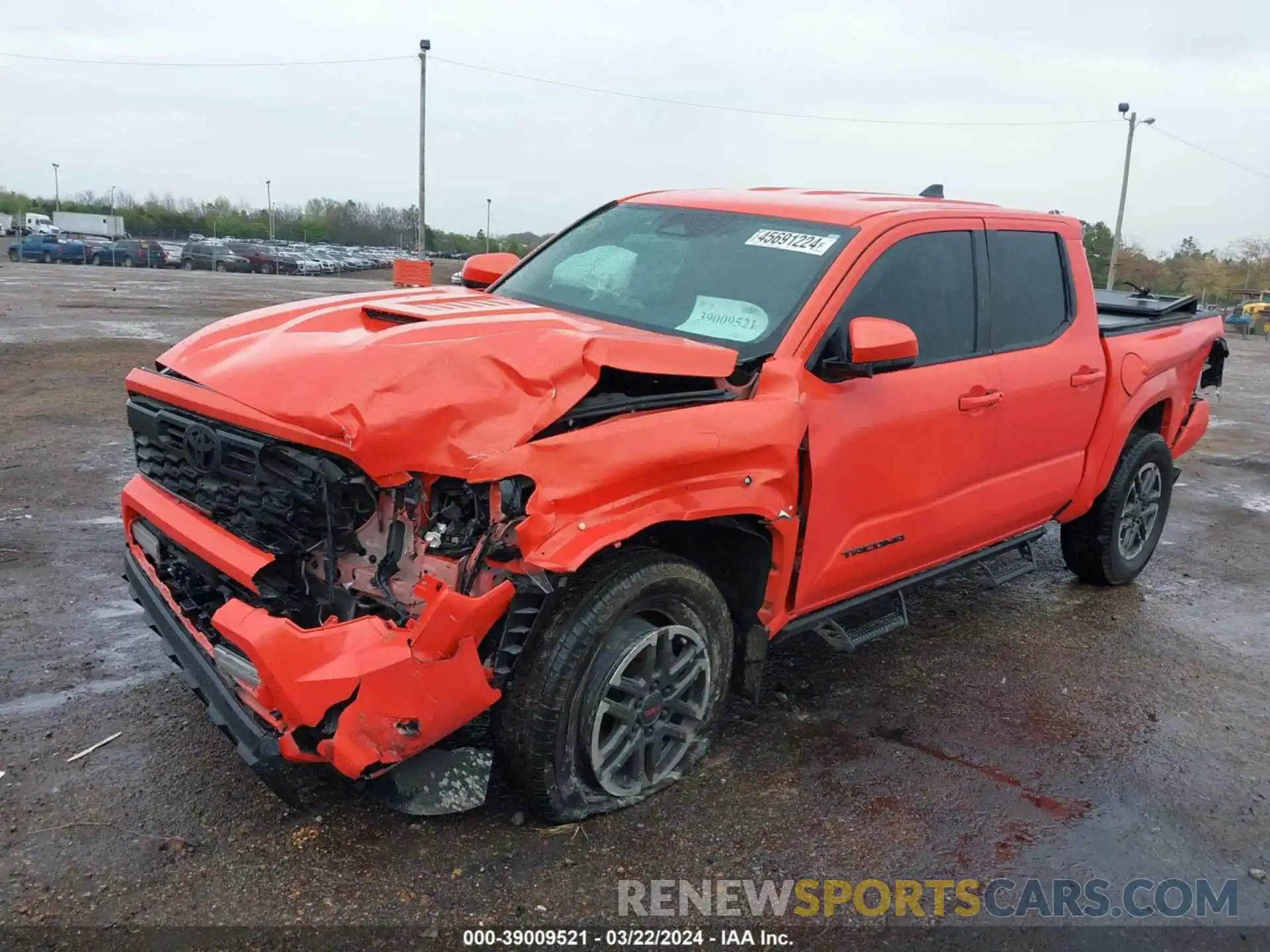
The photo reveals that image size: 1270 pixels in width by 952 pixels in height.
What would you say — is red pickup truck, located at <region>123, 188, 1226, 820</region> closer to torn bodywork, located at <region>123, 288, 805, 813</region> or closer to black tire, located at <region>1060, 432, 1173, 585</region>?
torn bodywork, located at <region>123, 288, 805, 813</region>

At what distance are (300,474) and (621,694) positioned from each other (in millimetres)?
1146

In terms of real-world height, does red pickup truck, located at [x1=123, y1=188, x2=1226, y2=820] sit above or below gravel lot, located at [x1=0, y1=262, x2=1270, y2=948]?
above

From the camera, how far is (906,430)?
12.1ft

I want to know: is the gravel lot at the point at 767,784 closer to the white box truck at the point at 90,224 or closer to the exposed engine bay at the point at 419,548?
the exposed engine bay at the point at 419,548

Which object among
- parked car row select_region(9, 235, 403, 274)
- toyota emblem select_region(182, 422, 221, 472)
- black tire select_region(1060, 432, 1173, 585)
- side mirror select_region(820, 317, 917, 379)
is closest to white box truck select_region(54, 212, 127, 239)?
parked car row select_region(9, 235, 403, 274)

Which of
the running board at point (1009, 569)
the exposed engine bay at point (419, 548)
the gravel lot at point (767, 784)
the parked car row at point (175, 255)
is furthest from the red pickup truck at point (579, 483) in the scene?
the parked car row at point (175, 255)

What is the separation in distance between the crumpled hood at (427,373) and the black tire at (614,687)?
0.55m

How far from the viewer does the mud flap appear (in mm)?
2871

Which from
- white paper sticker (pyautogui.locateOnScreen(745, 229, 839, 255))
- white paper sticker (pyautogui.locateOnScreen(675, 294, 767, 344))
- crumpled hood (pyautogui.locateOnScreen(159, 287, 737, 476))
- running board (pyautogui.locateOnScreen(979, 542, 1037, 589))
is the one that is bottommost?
running board (pyautogui.locateOnScreen(979, 542, 1037, 589))

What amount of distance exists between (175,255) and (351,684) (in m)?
50.1

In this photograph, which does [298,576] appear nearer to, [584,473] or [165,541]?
[165,541]

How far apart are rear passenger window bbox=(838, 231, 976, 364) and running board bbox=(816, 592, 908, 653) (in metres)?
1.03

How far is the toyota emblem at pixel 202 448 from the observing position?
2.92 meters

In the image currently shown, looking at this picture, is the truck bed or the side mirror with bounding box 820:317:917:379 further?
the truck bed
